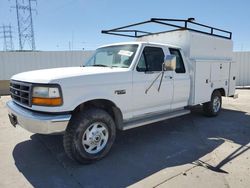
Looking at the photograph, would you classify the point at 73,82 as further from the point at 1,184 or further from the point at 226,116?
the point at 226,116

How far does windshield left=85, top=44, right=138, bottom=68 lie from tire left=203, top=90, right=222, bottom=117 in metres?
3.52

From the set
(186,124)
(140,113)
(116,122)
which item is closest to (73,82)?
(116,122)

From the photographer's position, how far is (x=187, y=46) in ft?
20.2

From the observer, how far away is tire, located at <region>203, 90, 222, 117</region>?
286 inches

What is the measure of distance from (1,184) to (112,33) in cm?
526

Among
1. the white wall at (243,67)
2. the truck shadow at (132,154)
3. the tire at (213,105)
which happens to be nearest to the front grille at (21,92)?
the truck shadow at (132,154)

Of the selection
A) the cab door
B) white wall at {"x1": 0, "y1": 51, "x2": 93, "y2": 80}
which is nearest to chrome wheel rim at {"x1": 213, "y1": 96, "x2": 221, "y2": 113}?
the cab door

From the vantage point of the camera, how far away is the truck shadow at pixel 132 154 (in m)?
3.62

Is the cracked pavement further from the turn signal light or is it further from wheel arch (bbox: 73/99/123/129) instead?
the turn signal light

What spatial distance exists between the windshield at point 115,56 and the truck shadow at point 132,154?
5.52ft

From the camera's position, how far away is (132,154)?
4520mm

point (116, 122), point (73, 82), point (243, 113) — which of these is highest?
point (73, 82)

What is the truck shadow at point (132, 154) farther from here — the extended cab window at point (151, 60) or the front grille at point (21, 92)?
the extended cab window at point (151, 60)

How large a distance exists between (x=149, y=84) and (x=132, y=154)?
1442 millimetres
